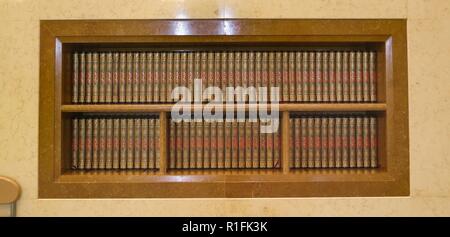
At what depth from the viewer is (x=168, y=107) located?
1.65 metres

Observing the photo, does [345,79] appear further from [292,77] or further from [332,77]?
[292,77]

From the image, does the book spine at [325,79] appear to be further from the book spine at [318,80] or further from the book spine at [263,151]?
the book spine at [263,151]

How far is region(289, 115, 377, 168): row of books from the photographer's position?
1.73m

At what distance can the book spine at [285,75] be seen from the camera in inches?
67.9

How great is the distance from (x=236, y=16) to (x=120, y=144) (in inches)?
32.0

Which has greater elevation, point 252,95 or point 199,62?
point 199,62

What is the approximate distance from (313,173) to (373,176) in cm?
27

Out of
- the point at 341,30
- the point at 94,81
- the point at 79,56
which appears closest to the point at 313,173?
the point at 341,30

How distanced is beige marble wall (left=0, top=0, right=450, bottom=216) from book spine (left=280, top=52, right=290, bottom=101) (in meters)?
0.20

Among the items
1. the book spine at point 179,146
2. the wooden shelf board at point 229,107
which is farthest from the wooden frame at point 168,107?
the book spine at point 179,146

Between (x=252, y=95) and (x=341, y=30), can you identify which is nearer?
(x=341, y=30)

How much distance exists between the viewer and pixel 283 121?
5.50ft
